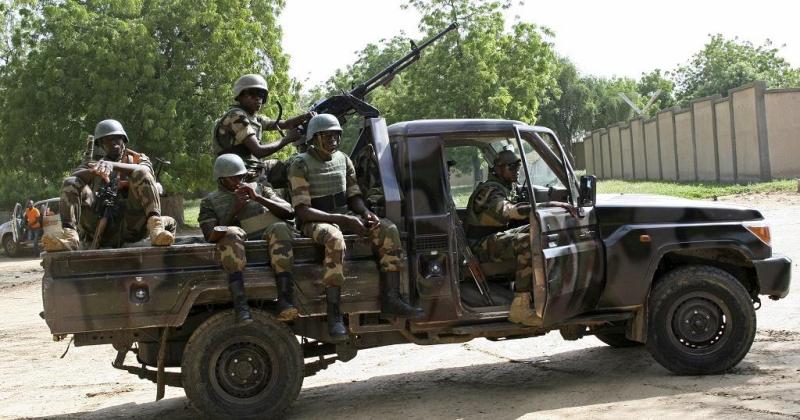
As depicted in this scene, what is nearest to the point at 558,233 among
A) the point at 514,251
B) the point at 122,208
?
the point at 514,251

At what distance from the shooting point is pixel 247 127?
7691mm

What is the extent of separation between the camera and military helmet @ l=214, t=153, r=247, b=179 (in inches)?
280

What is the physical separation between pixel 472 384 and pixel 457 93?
3678 centimetres

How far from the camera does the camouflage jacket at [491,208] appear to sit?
24.5 ft

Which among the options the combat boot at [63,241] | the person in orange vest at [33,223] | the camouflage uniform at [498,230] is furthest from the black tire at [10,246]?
the camouflage uniform at [498,230]

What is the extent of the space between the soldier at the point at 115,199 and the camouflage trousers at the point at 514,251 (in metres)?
2.32

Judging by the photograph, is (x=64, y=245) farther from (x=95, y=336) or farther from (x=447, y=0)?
(x=447, y=0)

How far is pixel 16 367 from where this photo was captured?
10.4 metres

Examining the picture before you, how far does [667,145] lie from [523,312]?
126 feet

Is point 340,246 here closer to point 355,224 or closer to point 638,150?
point 355,224

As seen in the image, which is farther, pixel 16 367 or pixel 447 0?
pixel 447 0

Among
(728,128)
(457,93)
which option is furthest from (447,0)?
(728,128)

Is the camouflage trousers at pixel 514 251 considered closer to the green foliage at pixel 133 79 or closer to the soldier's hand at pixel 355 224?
the soldier's hand at pixel 355 224

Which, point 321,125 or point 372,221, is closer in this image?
point 372,221
